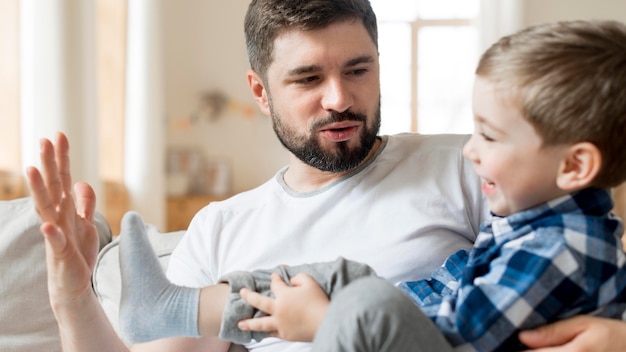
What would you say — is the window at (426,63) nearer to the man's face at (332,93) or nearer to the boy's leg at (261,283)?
the man's face at (332,93)

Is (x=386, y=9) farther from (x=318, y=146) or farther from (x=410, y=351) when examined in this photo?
(x=410, y=351)

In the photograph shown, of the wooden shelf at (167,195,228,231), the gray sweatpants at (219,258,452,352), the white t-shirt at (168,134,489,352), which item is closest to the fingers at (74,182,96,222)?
the white t-shirt at (168,134,489,352)

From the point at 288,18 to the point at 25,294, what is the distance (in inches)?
35.2

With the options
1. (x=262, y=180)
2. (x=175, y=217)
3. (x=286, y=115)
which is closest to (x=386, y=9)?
(x=262, y=180)

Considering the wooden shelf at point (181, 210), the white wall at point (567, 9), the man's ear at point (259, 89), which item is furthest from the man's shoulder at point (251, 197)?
the white wall at point (567, 9)

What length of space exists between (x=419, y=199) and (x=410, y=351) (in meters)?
0.51

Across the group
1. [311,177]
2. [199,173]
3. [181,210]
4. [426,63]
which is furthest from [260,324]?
[426,63]

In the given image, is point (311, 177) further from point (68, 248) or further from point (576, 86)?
point (576, 86)

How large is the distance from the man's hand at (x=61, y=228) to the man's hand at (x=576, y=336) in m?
0.72

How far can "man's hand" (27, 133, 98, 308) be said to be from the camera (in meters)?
1.27

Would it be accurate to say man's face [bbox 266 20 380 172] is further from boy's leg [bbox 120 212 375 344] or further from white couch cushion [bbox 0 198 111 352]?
white couch cushion [bbox 0 198 111 352]

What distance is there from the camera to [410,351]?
0.97 m

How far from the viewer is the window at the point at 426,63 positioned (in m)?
6.50

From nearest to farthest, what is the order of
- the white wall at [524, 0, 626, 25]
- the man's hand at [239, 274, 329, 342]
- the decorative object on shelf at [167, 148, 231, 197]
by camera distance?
the man's hand at [239, 274, 329, 342] < the white wall at [524, 0, 626, 25] < the decorative object on shelf at [167, 148, 231, 197]
